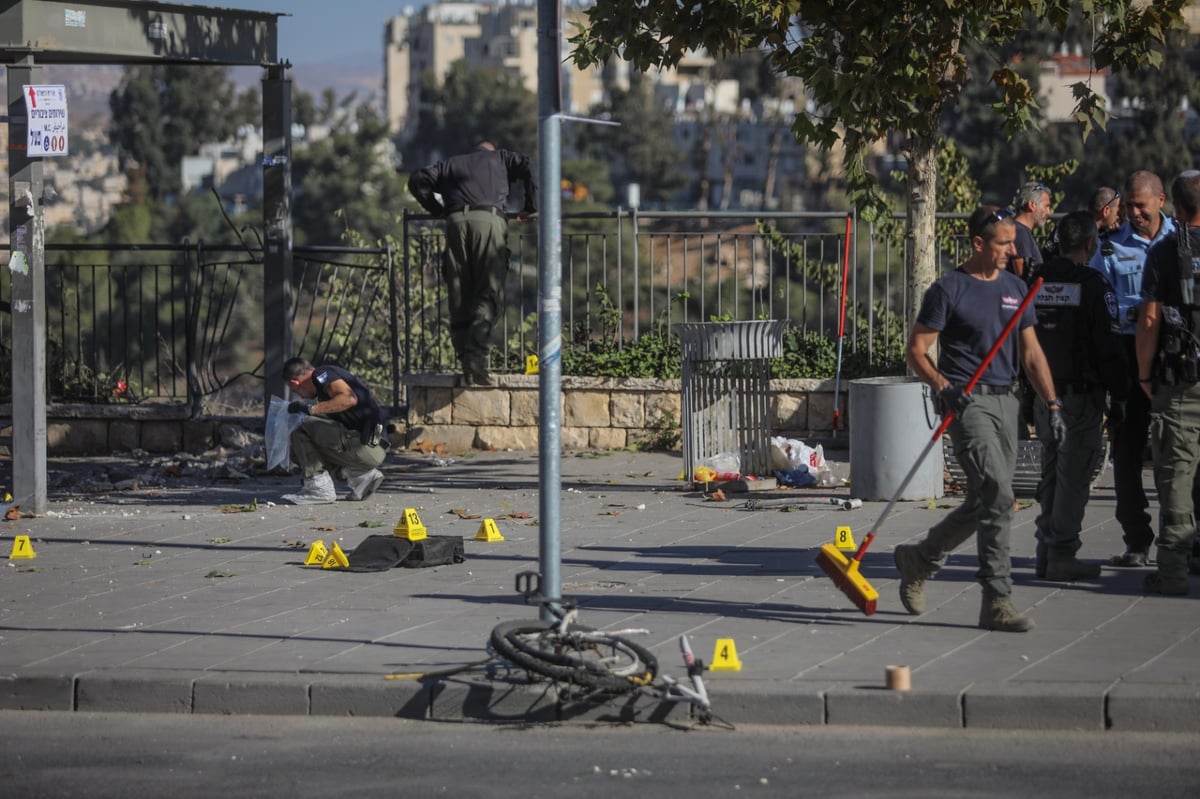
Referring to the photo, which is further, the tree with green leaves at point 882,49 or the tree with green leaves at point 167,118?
the tree with green leaves at point 167,118

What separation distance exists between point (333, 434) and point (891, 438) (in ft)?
12.8

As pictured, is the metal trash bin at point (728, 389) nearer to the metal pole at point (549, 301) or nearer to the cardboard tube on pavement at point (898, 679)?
the metal pole at point (549, 301)

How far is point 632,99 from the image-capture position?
4018 inches

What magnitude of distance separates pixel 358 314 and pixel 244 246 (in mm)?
1672

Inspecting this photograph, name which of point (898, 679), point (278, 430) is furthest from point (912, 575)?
point (278, 430)

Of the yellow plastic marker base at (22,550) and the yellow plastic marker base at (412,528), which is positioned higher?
the yellow plastic marker base at (412,528)

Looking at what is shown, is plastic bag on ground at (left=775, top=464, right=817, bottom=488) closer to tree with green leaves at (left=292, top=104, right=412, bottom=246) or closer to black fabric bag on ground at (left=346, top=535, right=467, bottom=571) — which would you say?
black fabric bag on ground at (left=346, top=535, right=467, bottom=571)

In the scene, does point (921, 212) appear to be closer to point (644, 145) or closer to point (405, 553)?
point (405, 553)

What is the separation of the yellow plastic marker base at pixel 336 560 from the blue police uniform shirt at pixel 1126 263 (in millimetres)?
4404

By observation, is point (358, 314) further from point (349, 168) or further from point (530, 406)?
point (349, 168)

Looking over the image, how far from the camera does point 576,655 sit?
260 inches

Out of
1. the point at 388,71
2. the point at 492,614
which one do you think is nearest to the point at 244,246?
the point at 492,614

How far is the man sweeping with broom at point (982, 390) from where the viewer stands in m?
7.13

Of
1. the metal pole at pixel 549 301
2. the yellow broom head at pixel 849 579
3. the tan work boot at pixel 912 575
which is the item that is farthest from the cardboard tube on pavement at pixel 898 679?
the metal pole at pixel 549 301
